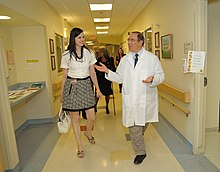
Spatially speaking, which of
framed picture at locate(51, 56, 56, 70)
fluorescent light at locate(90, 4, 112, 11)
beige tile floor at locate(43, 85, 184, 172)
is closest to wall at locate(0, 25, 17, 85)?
framed picture at locate(51, 56, 56, 70)

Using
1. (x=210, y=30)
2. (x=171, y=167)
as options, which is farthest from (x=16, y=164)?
(x=210, y=30)

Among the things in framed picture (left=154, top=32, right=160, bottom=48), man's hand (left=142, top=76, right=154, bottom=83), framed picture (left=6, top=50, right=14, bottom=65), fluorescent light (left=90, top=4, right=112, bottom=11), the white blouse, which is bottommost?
man's hand (left=142, top=76, right=154, bottom=83)

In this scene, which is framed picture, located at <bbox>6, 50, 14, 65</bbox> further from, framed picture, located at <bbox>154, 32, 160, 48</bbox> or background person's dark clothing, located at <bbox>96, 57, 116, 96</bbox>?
framed picture, located at <bbox>154, 32, 160, 48</bbox>

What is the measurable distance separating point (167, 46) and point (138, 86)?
1.53m

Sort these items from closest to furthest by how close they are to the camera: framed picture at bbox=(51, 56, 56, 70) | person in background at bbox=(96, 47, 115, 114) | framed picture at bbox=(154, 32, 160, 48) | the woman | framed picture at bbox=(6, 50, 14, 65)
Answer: the woman, framed picture at bbox=(6, 50, 14, 65), framed picture at bbox=(154, 32, 160, 48), person in background at bbox=(96, 47, 115, 114), framed picture at bbox=(51, 56, 56, 70)

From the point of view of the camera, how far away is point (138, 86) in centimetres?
235

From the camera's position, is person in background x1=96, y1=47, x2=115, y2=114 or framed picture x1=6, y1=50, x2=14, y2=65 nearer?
framed picture x1=6, y1=50, x2=14, y2=65

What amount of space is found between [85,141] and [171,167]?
1.40 metres

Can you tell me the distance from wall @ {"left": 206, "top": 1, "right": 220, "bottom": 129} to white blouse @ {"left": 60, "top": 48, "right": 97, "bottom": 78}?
73.5 inches

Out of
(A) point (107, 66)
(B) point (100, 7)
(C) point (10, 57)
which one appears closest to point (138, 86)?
(A) point (107, 66)

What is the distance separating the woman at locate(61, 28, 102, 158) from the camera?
8.30ft

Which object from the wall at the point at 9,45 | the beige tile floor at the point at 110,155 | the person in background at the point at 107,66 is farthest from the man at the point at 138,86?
the wall at the point at 9,45

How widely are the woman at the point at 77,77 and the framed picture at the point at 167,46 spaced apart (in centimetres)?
143

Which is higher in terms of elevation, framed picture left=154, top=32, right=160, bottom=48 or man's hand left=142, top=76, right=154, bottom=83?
framed picture left=154, top=32, right=160, bottom=48
